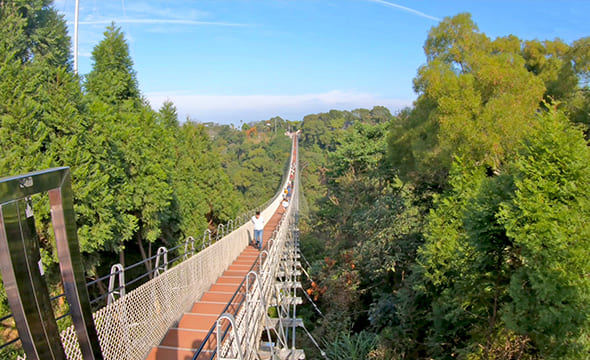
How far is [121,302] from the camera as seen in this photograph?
11.1 ft

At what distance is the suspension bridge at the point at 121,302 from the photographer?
1153mm

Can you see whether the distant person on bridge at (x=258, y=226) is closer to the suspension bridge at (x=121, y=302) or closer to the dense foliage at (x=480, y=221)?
the suspension bridge at (x=121, y=302)

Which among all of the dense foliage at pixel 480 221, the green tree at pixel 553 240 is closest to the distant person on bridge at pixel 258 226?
→ the dense foliage at pixel 480 221

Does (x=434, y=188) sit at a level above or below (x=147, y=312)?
above

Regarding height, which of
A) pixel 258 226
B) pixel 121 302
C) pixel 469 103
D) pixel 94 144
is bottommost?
pixel 258 226

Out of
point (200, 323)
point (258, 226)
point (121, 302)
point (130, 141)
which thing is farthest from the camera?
point (258, 226)

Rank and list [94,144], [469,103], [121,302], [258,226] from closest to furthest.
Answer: [121,302] < [94,144] < [469,103] < [258,226]

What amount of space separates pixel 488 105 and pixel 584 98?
2438mm

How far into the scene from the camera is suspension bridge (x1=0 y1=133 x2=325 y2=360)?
3.78 ft

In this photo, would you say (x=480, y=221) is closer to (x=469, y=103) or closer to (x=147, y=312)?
(x=469, y=103)

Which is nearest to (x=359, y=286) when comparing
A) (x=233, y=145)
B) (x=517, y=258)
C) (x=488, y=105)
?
(x=488, y=105)

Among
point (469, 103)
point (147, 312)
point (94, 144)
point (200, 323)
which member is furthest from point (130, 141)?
point (469, 103)

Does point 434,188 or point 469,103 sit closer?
point 469,103

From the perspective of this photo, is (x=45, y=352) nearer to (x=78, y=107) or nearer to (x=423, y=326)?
(x=78, y=107)
